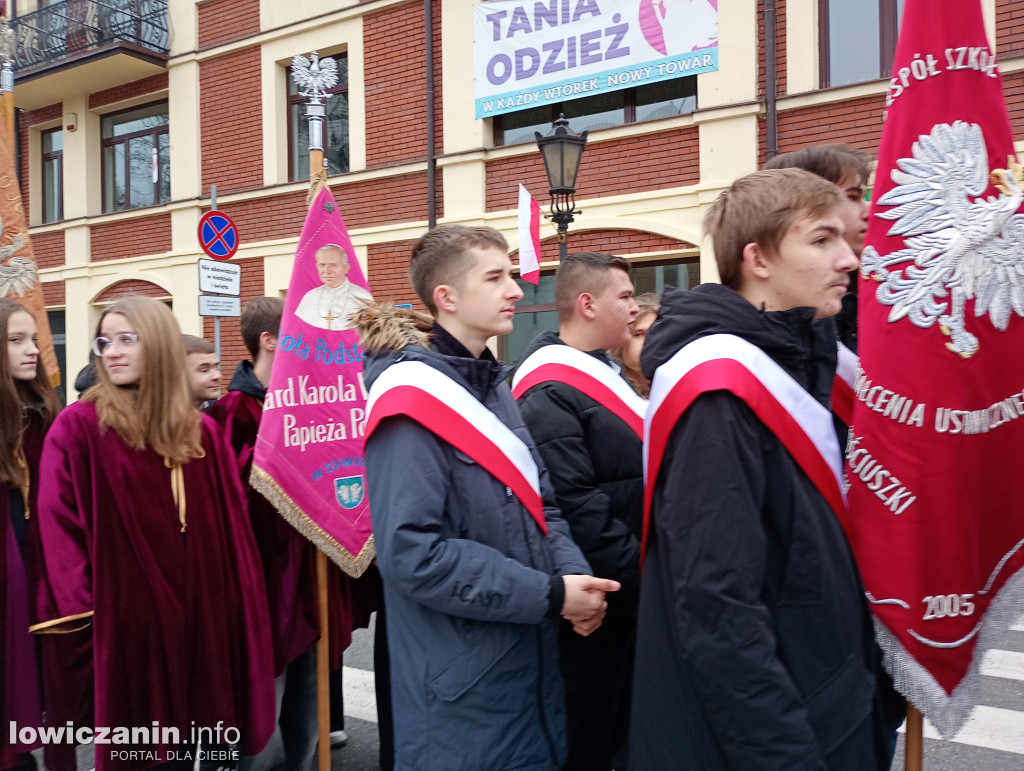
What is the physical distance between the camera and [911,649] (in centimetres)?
181

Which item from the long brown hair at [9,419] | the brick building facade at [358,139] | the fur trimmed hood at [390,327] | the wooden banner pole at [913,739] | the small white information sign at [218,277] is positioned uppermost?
the brick building facade at [358,139]

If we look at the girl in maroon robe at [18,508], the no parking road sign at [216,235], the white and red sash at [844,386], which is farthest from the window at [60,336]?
the white and red sash at [844,386]

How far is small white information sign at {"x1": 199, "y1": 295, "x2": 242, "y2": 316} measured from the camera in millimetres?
9711

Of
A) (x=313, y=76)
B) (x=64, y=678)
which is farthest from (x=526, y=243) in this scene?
(x=64, y=678)

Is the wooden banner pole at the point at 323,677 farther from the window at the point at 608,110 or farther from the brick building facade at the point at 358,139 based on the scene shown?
the window at the point at 608,110

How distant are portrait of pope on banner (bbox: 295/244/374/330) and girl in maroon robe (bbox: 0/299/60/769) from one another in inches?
42.2

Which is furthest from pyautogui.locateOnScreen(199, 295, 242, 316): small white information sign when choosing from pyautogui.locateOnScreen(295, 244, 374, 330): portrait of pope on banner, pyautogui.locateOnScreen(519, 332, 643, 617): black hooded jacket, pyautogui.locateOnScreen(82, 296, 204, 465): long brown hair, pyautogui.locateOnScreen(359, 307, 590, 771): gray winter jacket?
pyautogui.locateOnScreen(359, 307, 590, 771): gray winter jacket

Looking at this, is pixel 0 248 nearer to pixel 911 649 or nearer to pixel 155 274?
pixel 911 649

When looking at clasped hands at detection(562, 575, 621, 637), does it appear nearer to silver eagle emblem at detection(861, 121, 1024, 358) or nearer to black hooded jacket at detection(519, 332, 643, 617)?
black hooded jacket at detection(519, 332, 643, 617)

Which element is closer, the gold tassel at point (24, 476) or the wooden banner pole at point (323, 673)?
the gold tassel at point (24, 476)

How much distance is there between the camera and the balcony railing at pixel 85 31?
46.6ft

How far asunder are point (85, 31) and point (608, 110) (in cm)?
974

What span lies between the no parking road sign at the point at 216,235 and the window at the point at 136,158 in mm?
4983

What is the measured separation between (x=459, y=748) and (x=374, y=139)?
438 inches
